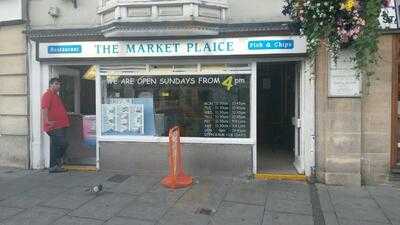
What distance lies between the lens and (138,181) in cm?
834

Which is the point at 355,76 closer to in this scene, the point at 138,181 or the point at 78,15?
the point at 138,181

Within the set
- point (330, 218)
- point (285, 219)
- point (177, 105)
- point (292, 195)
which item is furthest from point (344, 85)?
point (177, 105)

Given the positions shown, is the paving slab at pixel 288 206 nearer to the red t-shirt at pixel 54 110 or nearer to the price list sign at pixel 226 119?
the price list sign at pixel 226 119

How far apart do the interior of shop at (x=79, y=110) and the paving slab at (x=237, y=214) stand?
3.79 meters

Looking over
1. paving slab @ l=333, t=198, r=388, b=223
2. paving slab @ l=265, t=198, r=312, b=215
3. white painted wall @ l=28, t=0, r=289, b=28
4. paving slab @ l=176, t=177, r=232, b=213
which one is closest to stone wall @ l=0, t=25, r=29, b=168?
white painted wall @ l=28, t=0, r=289, b=28

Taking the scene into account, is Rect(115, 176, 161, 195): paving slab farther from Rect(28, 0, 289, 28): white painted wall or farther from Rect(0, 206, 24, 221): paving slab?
Rect(28, 0, 289, 28): white painted wall

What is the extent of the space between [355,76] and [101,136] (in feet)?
15.7

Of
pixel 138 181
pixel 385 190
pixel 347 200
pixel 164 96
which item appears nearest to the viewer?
pixel 347 200

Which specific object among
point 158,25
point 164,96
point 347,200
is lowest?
point 347,200

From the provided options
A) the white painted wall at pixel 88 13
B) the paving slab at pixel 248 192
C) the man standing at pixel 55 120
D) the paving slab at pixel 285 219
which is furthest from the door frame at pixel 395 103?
the man standing at pixel 55 120

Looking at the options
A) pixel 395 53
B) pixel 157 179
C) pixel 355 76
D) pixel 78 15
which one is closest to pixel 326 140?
pixel 355 76

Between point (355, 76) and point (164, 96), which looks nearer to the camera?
point (355, 76)

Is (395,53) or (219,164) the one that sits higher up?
(395,53)

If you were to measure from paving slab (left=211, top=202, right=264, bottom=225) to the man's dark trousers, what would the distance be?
12.6 ft
